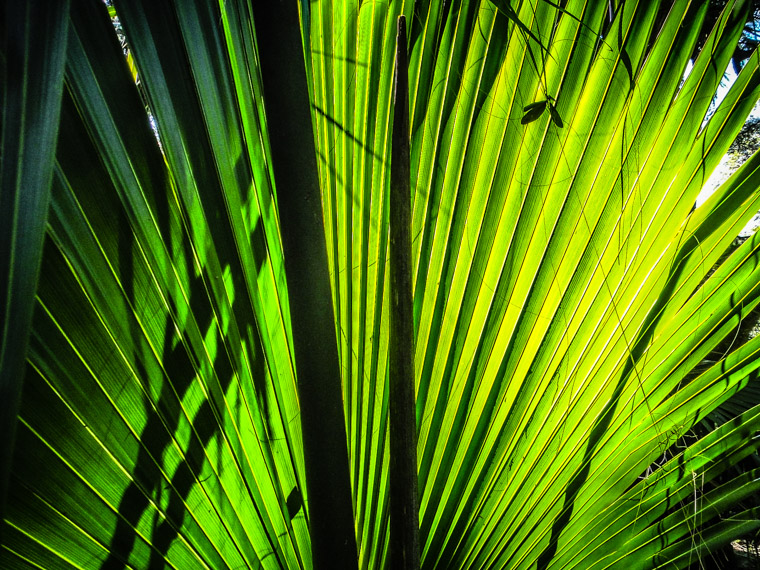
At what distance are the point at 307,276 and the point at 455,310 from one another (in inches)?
15.5

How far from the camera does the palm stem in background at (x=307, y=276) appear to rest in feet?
Result: 1.60

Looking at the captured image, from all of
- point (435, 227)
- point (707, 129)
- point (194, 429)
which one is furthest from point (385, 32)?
point (194, 429)

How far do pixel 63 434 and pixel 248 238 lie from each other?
0.97 feet

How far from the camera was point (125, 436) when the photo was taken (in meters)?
0.62

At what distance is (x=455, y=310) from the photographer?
831mm

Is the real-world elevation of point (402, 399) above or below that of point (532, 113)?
below

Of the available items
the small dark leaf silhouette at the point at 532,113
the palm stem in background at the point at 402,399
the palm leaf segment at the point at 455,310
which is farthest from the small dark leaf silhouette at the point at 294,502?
the small dark leaf silhouette at the point at 532,113

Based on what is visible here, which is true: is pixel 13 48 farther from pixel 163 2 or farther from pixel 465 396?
pixel 465 396

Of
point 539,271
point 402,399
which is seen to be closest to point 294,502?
point 402,399

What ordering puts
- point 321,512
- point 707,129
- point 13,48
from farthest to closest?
point 707,129 < point 321,512 < point 13,48

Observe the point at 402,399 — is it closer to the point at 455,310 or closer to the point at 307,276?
the point at 307,276

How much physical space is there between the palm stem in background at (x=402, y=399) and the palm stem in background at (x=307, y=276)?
5 centimetres

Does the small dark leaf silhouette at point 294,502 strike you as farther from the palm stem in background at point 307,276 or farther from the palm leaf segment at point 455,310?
the palm stem in background at point 307,276

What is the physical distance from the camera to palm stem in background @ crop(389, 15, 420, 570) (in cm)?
52
